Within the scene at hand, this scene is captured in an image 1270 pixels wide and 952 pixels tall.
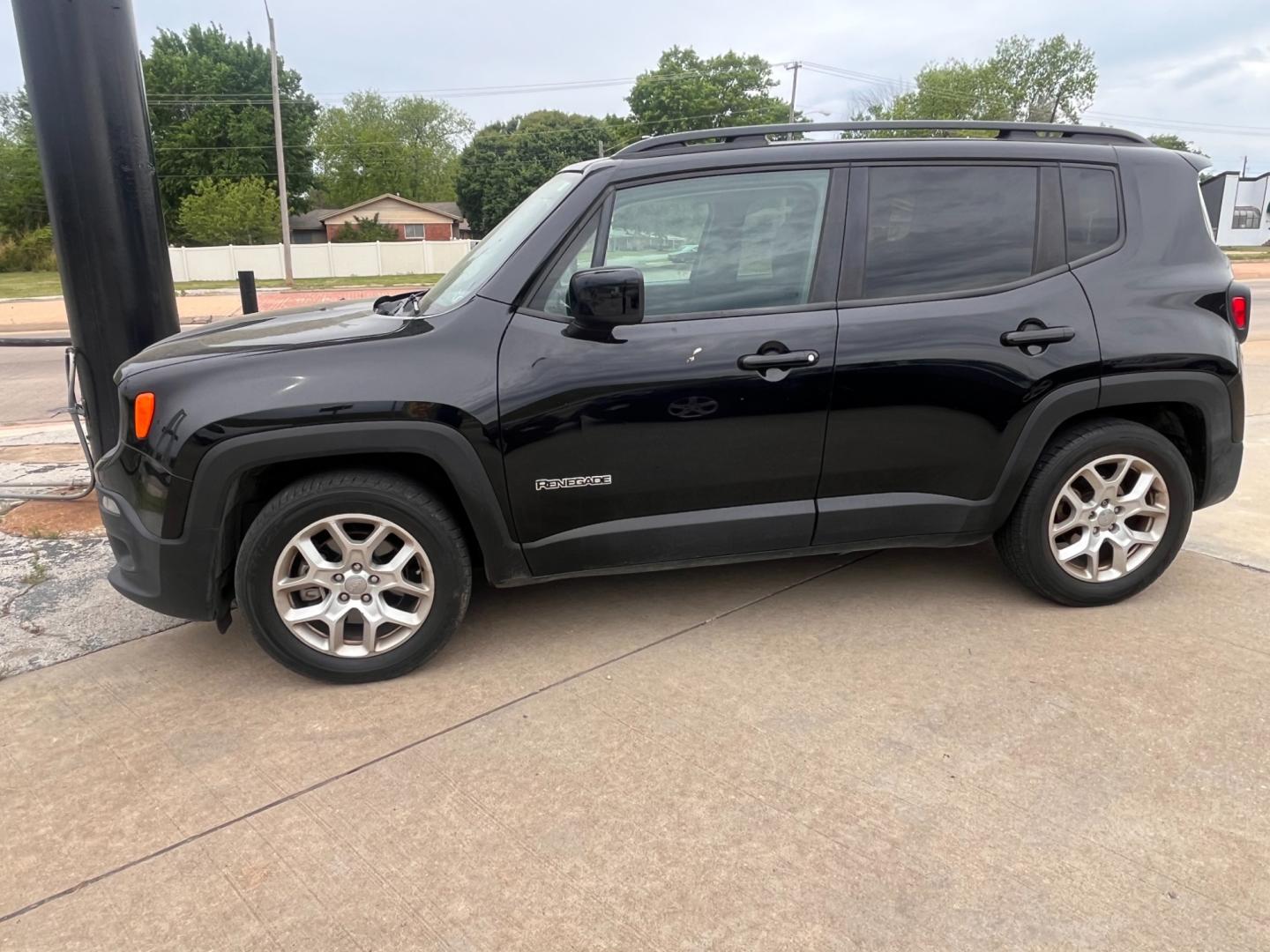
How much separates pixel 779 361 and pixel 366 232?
207 ft

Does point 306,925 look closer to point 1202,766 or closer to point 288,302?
point 1202,766

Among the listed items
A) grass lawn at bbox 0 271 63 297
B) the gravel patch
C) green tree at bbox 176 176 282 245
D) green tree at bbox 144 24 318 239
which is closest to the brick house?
green tree at bbox 144 24 318 239

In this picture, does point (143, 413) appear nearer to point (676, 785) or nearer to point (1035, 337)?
point (676, 785)

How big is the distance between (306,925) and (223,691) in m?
1.33

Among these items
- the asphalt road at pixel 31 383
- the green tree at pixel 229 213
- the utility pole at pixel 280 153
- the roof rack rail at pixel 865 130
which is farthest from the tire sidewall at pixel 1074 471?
the green tree at pixel 229 213

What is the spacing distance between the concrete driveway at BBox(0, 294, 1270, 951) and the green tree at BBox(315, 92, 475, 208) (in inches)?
3128

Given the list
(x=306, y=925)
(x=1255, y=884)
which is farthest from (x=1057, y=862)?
(x=306, y=925)

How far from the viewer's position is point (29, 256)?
46406 mm

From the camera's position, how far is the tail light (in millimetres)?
3611

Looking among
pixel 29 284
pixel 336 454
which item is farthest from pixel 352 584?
pixel 29 284

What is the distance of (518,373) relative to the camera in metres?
3.13

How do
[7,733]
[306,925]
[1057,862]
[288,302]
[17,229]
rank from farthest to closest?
[17,229], [288,302], [7,733], [1057,862], [306,925]

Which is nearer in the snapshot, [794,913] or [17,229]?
[794,913]

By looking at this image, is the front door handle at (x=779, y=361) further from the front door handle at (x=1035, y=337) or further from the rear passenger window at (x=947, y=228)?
the front door handle at (x=1035, y=337)
